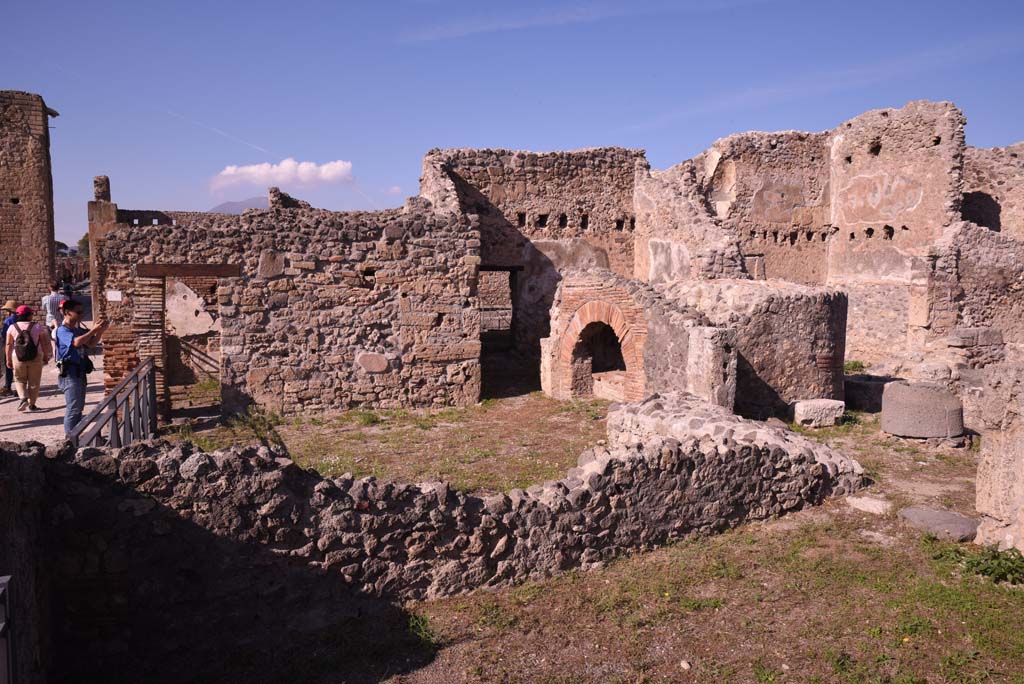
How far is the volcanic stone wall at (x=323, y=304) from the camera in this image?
35.3 ft

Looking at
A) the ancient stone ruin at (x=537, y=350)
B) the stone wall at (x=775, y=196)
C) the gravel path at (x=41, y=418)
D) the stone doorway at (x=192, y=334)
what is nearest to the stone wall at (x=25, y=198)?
the ancient stone ruin at (x=537, y=350)

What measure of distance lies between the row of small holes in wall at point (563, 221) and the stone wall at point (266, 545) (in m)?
10.2

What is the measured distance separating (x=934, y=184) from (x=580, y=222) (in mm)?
8332

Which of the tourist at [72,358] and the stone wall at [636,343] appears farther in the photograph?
the stone wall at [636,343]

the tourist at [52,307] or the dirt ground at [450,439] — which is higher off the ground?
the tourist at [52,307]

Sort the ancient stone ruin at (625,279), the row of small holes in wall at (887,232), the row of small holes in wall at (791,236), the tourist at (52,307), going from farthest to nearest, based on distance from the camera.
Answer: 1. the row of small holes in wall at (791,236)
2. the row of small holes in wall at (887,232)
3. the tourist at (52,307)
4. the ancient stone ruin at (625,279)

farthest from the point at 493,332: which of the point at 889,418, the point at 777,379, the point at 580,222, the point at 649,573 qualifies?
the point at 649,573

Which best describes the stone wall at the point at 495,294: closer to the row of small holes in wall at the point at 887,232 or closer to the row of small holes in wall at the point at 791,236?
→ the row of small holes in wall at the point at 791,236

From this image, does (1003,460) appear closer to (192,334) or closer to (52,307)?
(52,307)

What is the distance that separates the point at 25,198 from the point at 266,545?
59.1 ft

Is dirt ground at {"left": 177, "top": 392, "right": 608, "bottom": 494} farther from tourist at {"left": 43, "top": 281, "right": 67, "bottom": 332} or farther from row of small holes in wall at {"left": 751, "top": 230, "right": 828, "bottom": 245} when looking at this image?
row of small holes in wall at {"left": 751, "top": 230, "right": 828, "bottom": 245}

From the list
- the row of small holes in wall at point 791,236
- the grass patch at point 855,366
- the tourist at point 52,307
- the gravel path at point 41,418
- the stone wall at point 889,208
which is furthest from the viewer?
the row of small holes in wall at point 791,236

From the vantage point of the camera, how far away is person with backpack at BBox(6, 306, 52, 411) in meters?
9.41

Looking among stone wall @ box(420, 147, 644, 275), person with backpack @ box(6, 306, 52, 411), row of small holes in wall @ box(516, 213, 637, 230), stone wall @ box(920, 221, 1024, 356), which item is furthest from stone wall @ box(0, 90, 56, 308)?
stone wall @ box(920, 221, 1024, 356)
